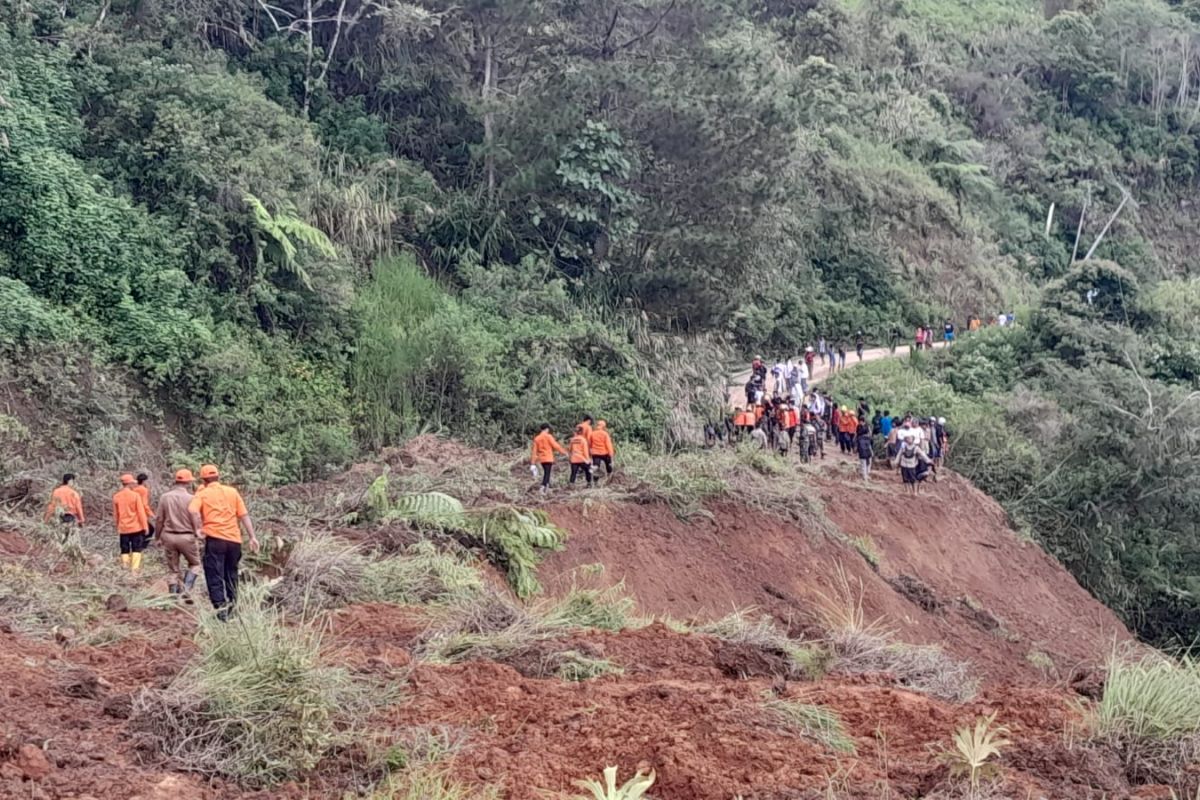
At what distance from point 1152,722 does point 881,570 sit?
14.0 metres

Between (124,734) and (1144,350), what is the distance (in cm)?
3270

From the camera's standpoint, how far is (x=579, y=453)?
17.8m

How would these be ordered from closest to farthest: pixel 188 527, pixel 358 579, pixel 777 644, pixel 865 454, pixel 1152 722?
1. pixel 1152 722
2. pixel 777 644
3. pixel 188 527
4. pixel 358 579
5. pixel 865 454

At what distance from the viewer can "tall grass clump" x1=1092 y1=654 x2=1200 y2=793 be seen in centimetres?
646

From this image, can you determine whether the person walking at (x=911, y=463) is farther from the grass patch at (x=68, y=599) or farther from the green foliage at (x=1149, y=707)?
the green foliage at (x=1149, y=707)

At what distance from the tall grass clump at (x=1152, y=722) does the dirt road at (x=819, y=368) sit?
22587mm

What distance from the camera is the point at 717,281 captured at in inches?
1113

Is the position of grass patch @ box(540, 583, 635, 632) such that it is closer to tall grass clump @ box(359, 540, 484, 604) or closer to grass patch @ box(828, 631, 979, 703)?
tall grass clump @ box(359, 540, 484, 604)

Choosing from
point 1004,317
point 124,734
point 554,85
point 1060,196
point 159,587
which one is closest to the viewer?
point 124,734

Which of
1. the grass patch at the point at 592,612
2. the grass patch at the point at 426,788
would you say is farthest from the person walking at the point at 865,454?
the grass patch at the point at 426,788

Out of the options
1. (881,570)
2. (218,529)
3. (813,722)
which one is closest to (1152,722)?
(813,722)

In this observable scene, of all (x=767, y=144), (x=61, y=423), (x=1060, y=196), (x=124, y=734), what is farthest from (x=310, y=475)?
(x=1060, y=196)

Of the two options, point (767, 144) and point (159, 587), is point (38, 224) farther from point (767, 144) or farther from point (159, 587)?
point (767, 144)

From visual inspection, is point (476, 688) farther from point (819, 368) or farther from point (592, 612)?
point (819, 368)
